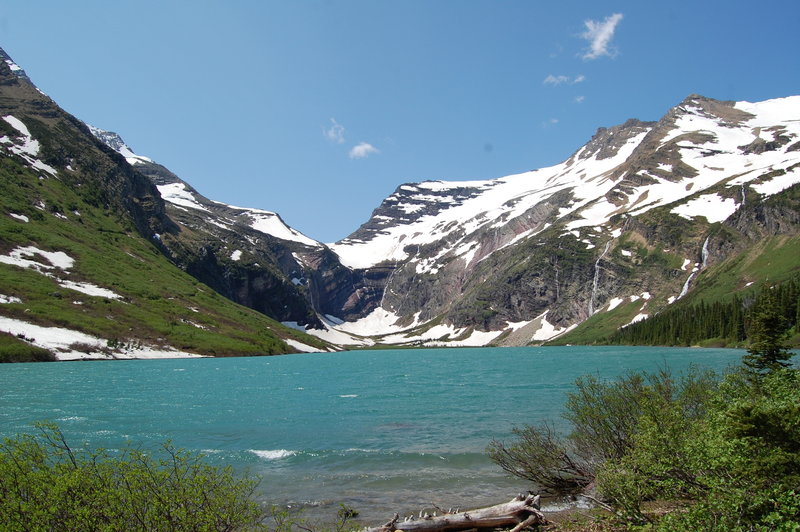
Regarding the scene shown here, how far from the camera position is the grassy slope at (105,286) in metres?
118

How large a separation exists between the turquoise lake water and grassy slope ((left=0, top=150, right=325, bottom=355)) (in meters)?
60.0

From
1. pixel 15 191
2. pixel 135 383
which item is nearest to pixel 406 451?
pixel 135 383

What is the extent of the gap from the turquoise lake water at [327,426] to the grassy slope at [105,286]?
59960mm

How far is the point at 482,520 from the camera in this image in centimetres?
1505

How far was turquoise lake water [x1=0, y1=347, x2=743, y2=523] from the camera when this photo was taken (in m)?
21.3

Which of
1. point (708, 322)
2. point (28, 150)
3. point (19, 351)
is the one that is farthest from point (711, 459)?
point (28, 150)

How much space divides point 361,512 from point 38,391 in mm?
49762

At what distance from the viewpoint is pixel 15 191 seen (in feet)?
529

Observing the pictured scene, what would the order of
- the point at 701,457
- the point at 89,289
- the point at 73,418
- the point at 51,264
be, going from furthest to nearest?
the point at 51,264 < the point at 89,289 < the point at 73,418 < the point at 701,457

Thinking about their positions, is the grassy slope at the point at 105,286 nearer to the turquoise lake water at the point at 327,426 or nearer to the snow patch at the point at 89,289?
the snow patch at the point at 89,289

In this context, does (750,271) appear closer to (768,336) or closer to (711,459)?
(768,336)

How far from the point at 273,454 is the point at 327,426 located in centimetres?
836

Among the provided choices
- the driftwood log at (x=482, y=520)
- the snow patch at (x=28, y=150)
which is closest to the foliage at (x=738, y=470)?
the driftwood log at (x=482, y=520)

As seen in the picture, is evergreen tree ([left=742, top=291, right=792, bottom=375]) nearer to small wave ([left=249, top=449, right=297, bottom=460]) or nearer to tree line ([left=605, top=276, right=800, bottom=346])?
small wave ([left=249, top=449, right=297, bottom=460])
